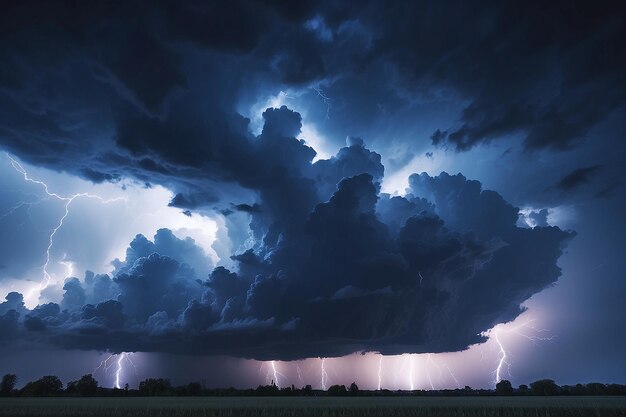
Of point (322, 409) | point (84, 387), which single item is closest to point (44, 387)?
point (84, 387)

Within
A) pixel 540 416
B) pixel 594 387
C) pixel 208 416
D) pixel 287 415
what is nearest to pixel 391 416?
pixel 287 415

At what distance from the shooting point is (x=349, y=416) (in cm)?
3534

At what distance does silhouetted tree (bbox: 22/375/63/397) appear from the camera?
138 metres

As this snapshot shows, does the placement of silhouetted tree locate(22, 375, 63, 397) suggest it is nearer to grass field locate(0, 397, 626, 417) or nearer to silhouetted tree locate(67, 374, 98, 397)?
silhouetted tree locate(67, 374, 98, 397)

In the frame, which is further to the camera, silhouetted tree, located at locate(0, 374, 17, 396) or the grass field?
silhouetted tree, located at locate(0, 374, 17, 396)

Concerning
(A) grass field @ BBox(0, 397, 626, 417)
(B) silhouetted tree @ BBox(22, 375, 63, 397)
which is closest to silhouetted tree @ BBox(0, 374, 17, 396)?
(B) silhouetted tree @ BBox(22, 375, 63, 397)

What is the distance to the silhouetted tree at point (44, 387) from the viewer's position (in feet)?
454

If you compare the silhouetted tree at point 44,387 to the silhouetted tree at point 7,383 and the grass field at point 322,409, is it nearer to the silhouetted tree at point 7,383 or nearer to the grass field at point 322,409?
the silhouetted tree at point 7,383

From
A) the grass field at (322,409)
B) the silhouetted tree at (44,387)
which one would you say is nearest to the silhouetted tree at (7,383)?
the silhouetted tree at (44,387)

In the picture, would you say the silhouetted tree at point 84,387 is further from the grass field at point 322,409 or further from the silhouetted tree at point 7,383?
the grass field at point 322,409

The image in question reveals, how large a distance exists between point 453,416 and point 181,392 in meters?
127

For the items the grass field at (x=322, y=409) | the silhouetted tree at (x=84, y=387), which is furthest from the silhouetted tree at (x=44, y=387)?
the grass field at (x=322, y=409)

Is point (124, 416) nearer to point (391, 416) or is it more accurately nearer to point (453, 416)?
point (391, 416)

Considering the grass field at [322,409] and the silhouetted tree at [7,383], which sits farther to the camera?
the silhouetted tree at [7,383]
